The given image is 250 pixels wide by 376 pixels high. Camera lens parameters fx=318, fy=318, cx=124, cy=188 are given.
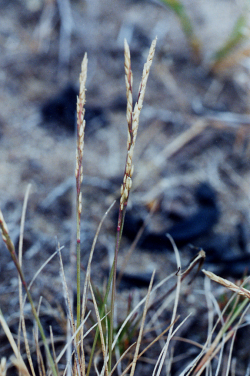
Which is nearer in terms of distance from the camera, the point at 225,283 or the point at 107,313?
the point at 225,283

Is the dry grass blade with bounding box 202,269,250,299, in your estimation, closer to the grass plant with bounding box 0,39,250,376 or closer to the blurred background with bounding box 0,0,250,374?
the grass plant with bounding box 0,39,250,376

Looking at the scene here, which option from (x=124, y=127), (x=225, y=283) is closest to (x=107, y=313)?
(x=225, y=283)

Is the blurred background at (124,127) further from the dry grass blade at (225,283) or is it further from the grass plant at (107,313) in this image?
the dry grass blade at (225,283)

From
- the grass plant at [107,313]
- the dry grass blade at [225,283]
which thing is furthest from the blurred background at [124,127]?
the dry grass blade at [225,283]

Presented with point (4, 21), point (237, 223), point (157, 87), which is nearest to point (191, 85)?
point (157, 87)

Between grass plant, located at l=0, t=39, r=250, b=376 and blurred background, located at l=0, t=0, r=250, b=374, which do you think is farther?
blurred background, located at l=0, t=0, r=250, b=374

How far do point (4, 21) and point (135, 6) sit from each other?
32.0 inches

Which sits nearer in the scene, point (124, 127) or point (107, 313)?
point (107, 313)

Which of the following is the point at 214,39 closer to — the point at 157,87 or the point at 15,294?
the point at 157,87

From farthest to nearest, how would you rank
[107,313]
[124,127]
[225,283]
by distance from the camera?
[124,127], [107,313], [225,283]

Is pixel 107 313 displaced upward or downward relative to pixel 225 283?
downward

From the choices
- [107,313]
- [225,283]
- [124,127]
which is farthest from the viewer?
[124,127]

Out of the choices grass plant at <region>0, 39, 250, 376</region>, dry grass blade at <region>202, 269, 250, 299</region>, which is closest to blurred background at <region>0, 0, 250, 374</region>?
grass plant at <region>0, 39, 250, 376</region>

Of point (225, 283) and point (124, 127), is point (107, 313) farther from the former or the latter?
point (124, 127)
